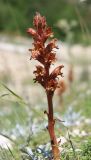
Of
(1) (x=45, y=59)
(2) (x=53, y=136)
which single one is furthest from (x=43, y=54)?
(2) (x=53, y=136)

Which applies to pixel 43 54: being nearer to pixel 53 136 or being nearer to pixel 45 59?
pixel 45 59

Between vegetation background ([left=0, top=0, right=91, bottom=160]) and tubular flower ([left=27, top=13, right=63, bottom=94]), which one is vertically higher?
vegetation background ([left=0, top=0, right=91, bottom=160])

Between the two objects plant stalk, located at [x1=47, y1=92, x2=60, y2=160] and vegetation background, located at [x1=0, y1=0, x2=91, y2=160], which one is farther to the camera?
vegetation background, located at [x1=0, y1=0, x2=91, y2=160]

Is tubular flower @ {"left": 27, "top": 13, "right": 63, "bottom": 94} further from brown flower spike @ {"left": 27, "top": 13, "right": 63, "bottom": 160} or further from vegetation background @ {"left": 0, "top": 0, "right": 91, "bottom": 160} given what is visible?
vegetation background @ {"left": 0, "top": 0, "right": 91, "bottom": 160}

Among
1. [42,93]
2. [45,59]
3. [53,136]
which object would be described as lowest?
[53,136]

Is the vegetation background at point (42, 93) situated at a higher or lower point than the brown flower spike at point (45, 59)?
higher

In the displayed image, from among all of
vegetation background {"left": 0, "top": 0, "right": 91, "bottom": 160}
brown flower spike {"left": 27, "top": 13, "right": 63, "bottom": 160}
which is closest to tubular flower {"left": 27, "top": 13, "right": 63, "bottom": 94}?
brown flower spike {"left": 27, "top": 13, "right": 63, "bottom": 160}

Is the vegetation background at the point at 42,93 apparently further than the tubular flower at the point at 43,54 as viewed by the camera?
Yes

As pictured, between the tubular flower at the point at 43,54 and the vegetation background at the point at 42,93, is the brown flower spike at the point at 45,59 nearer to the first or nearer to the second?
the tubular flower at the point at 43,54

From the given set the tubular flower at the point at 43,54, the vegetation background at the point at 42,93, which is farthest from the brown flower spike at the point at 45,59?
the vegetation background at the point at 42,93
